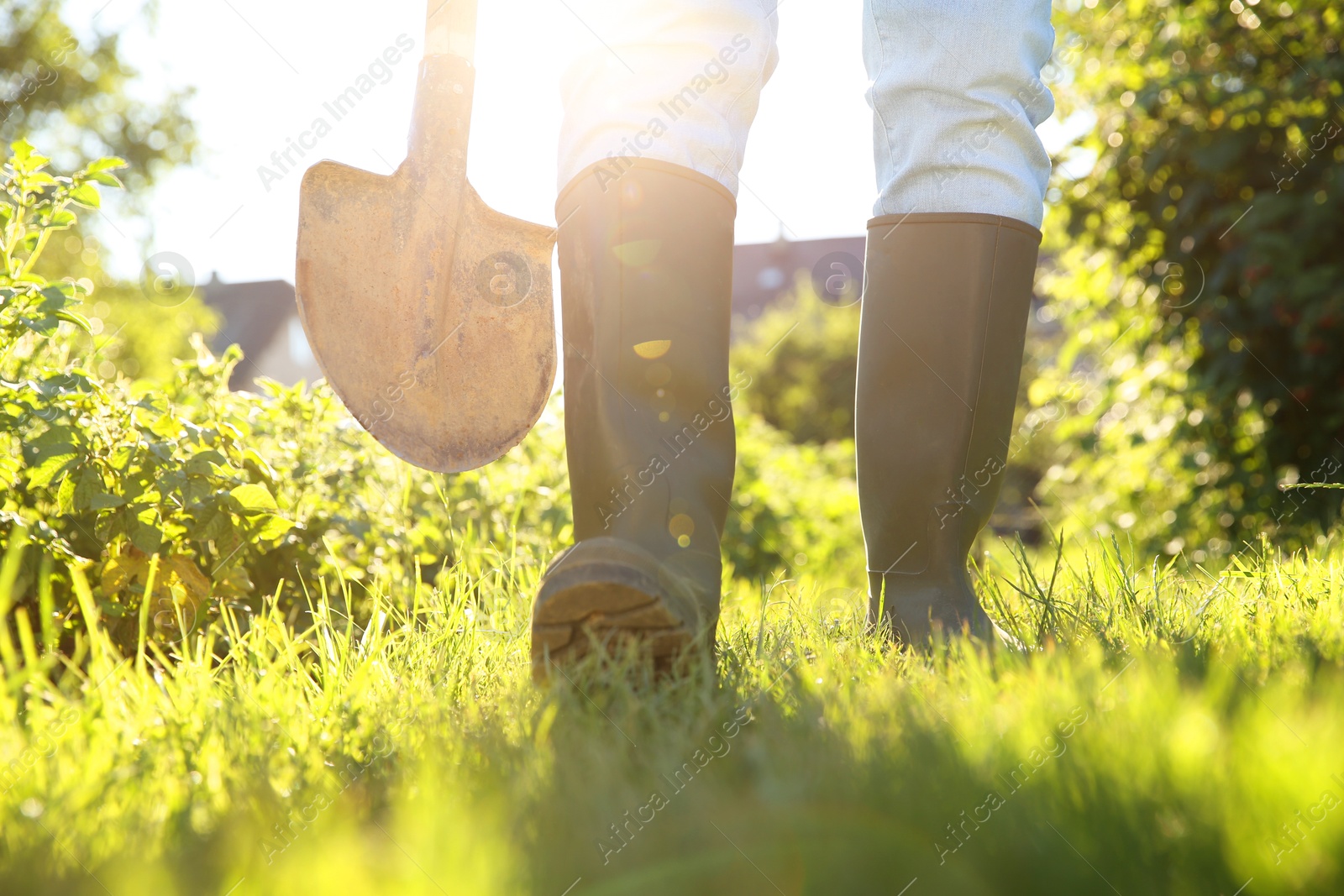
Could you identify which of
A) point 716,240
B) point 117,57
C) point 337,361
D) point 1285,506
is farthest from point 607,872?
point 117,57

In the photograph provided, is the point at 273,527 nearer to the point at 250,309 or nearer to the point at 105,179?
the point at 105,179

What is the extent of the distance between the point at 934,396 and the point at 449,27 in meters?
1.09

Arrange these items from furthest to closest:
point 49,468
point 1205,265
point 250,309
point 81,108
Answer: point 250,309
point 81,108
point 1205,265
point 49,468

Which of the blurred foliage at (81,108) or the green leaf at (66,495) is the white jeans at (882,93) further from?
the blurred foliage at (81,108)

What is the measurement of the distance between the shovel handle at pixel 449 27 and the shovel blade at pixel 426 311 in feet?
0.74

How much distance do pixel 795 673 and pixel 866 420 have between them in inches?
22.8

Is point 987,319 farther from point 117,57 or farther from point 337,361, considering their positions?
point 117,57

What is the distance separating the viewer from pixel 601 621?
3.86ft

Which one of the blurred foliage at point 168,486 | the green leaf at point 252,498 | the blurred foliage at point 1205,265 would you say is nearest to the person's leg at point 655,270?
the blurred foliage at point 168,486

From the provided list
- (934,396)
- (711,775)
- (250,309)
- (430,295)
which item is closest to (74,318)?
(430,295)

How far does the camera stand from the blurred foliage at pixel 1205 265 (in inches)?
A: 130

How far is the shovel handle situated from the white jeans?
12.1 inches

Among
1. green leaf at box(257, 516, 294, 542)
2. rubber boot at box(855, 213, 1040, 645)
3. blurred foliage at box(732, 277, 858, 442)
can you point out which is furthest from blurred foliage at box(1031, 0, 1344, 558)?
blurred foliage at box(732, 277, 858, 442)

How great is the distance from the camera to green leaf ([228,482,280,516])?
171 cm
